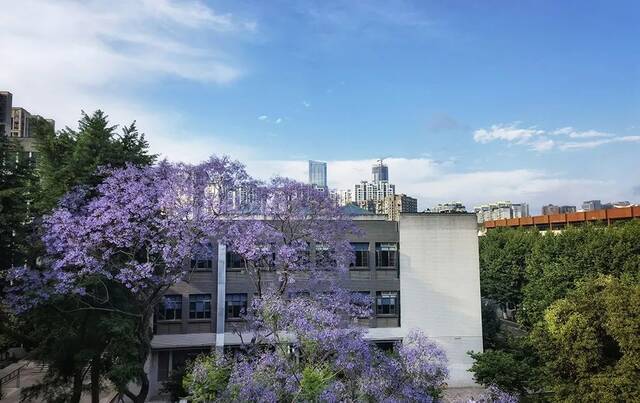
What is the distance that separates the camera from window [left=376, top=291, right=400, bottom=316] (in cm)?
2572

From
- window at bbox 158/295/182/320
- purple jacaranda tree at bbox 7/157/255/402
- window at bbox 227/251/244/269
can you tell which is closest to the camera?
purple jacaranda tree at bbox 7/157/255/402

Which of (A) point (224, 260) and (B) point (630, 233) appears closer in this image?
(A) point (224, 260)

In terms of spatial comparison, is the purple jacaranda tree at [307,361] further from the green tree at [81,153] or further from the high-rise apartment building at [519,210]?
the high-rise apartment building at [519,210]

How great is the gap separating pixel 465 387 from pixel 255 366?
55.1 feet

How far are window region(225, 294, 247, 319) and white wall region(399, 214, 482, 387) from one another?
794cm

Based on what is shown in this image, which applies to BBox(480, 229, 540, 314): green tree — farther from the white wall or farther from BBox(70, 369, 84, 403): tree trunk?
BBox(70, 369, 84, 403): tree trunk

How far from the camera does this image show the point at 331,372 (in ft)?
38.3

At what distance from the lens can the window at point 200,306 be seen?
24.4 meters

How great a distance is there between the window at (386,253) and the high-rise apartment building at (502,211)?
114m

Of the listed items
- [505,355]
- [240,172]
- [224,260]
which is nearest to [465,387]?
[505,355]

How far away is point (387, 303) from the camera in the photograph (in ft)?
84.8

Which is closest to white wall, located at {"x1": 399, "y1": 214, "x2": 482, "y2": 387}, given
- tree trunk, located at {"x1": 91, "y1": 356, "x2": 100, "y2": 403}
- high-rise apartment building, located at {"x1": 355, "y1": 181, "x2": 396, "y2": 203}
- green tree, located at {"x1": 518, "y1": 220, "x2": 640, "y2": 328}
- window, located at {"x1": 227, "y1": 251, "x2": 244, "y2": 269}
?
green tree, located at {"x1": 518, "y1": 220, "x2": 640, "y2": 328}

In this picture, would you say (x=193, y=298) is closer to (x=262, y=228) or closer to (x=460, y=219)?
(x=262, y=228)

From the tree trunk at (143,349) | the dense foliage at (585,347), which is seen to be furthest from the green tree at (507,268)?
the tree trunk at (143,349)
